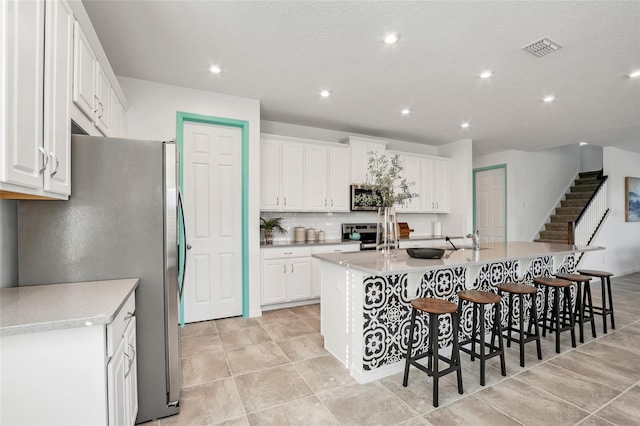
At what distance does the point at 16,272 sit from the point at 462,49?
3.60 m

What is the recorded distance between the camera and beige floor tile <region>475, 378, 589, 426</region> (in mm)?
1956

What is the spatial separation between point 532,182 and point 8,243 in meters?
8.32

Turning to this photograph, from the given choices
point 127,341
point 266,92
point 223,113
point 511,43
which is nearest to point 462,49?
point 511,43

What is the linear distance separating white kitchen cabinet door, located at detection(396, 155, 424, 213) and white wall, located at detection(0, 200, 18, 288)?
497 cm

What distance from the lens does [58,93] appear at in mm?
1638

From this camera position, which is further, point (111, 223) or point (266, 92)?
point (266, 92)

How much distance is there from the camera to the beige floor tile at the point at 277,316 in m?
3.81

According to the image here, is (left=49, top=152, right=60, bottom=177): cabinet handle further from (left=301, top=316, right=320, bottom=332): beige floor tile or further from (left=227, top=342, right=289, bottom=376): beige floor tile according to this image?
(left=301, top=316, right=320, bottom=332): beige floor tile

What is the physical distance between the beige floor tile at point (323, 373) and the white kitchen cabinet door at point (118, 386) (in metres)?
1.26

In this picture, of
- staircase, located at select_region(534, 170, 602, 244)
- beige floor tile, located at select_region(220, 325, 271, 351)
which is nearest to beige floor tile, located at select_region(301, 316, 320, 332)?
beige floor tile, located at select_region(220, 325, 271, 351)

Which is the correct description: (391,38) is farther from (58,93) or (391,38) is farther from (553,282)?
(553,282)

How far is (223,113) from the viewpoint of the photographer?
3.76 m

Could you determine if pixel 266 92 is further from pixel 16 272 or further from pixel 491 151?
pixel 491 151

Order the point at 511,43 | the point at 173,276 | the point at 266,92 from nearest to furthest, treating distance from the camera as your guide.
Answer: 1. the point at 173,276
2. the point at 511,43
3. the point at 266,92
